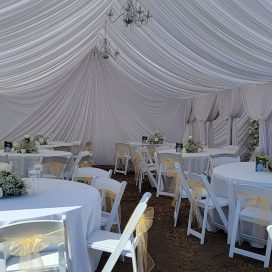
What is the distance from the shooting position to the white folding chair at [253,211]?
3623 millimetres

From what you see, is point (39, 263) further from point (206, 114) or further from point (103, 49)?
Result: point (206, 114)

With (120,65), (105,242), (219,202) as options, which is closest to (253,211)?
(219,202)

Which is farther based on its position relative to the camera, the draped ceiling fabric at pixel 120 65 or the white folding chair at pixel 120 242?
the draped ceiling fabric at pixel 120 65

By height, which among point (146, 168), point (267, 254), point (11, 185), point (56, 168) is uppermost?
point (11, 185)

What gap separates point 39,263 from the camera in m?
2.56

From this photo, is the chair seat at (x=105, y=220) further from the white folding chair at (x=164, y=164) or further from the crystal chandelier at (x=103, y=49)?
the crystal chandelier at (x=103, y=49)

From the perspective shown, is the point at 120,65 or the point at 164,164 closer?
the point at 164,164

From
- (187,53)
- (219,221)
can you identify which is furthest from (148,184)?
(219,221)

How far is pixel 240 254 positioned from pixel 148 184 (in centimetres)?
472

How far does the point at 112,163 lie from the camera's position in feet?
39.8

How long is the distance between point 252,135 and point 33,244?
31.7 ft

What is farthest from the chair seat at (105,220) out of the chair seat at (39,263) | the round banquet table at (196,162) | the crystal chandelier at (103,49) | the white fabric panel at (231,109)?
the white fabric panel at (231,109)

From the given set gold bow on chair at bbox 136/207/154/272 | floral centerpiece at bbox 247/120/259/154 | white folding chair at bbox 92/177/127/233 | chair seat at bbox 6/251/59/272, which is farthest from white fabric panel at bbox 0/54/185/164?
chair seat at bbox 6/251/59/272

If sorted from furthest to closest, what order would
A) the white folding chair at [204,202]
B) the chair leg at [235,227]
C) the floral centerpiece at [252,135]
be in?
the floral centerpiece at [252,135] → the white folding chair at [204,202] → the chair leg at [235,227]
